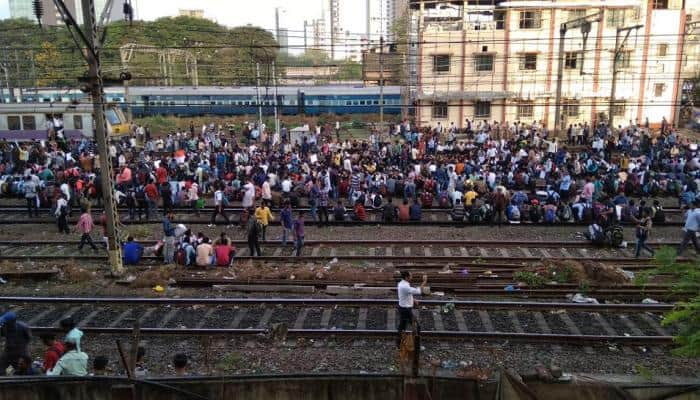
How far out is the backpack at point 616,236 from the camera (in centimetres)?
1478

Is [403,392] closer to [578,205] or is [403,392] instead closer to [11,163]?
[578,205]

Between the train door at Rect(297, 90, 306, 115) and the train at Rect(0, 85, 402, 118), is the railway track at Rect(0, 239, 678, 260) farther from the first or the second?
the train at Rect(0, 85, 402, 118)

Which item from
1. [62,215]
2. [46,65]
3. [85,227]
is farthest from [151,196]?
[46,65]

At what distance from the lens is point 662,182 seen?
1998cm

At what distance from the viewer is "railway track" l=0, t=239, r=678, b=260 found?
550 inches

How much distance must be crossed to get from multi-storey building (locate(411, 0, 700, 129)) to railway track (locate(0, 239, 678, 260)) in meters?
21.6

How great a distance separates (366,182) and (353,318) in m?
9.80

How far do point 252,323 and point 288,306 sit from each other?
904 mm

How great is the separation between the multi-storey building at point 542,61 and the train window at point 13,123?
22.5m

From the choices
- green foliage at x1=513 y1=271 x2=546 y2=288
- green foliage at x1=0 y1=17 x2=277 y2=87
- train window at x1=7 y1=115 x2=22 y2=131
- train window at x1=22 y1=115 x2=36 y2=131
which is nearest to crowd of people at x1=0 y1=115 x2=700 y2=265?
green foliage at x1=513 y1=271 x2=546 y2=288

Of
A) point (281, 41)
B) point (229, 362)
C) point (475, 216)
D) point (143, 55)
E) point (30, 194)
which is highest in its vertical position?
point (281, 41)

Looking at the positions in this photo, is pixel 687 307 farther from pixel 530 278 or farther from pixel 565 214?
pixel 565 214

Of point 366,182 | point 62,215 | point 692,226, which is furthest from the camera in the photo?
point 366,182

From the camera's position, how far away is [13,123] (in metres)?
31.7
